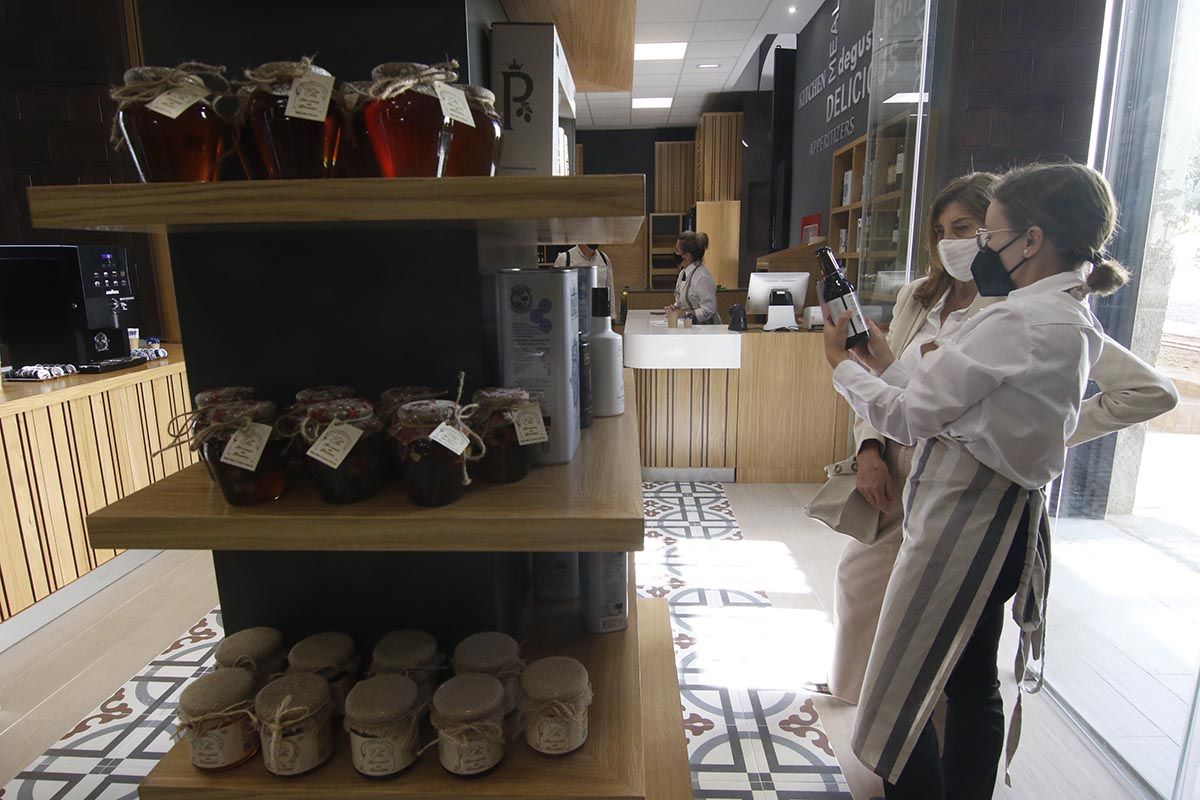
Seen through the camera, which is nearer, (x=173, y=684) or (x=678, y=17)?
(x=173, y=684)

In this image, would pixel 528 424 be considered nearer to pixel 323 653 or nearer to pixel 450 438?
pixel 450 438

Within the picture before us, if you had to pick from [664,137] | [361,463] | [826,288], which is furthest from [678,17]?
[361,463]

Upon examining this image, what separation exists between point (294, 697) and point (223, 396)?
0.42 meters

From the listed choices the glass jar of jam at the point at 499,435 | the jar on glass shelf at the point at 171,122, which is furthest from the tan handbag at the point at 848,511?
the jar on glass shelf at the point at 171,122

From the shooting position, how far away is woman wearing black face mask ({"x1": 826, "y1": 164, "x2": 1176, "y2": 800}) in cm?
122

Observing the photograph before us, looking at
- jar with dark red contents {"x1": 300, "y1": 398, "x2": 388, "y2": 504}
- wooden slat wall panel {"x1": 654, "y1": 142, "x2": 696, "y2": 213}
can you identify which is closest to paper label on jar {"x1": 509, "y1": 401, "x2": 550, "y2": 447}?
jar with dark red contents {"x1": 300, "y1": 398, "x2": 388, "y2": 504}

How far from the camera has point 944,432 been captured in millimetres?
1317

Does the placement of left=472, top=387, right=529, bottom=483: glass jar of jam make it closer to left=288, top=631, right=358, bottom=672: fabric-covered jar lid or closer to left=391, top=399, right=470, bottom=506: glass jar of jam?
left=391, top=399, right=470, bottom=506: glass jar of jam

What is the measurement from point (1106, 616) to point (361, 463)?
8.65 ft

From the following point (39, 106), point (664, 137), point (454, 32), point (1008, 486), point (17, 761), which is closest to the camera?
point (454, 32)

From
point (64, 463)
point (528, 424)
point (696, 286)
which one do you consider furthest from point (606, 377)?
point (696, 286)

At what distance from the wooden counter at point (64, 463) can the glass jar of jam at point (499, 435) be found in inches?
68.7

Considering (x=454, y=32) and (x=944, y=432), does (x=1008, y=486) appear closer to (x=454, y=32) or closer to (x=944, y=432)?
(x=944, y=432)

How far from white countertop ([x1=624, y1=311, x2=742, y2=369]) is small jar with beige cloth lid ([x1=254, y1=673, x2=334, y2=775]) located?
309 cm
